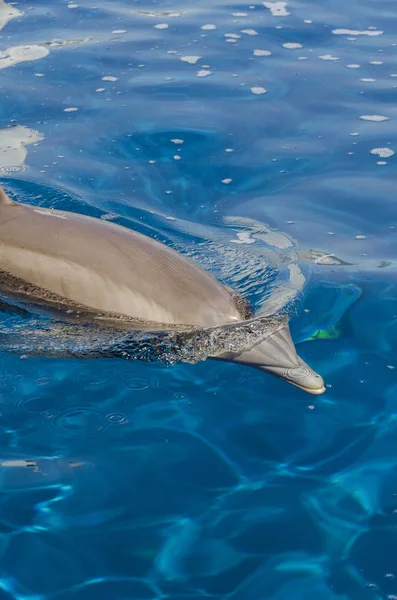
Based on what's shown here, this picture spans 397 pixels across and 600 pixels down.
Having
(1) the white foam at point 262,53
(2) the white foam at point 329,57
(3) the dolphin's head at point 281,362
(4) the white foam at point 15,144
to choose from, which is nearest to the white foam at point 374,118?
(2) the white foam at point 329,57

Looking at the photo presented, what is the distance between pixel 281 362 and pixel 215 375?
1.68 feet

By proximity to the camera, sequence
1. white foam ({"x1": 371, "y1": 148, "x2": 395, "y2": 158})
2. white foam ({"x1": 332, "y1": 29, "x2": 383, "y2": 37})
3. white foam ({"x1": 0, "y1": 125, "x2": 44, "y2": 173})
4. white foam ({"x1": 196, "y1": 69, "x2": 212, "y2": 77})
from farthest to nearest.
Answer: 1. white foam ({"x1": 332, "y1": 29, "x2": 383, "y2": 37})
2. white foam ({"x1": 196, "y1": 69, "x2": 212, "y2": 77})
3. white foam ({"x1": 371, "y1": 148, "x2": 395, "y2": 158})
4. white foam ({"x1": 0, "y1": 125, "x2": 44, "y2": 173})

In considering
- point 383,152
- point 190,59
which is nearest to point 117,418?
point 383,152

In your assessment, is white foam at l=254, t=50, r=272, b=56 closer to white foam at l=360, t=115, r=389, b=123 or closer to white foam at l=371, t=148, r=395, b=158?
white foam at l=360, t=115, r=389, b=123

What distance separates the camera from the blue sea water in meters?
4.34

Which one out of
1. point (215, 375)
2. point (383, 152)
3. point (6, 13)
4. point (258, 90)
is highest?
point (6, 13)

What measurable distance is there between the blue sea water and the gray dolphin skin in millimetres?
286

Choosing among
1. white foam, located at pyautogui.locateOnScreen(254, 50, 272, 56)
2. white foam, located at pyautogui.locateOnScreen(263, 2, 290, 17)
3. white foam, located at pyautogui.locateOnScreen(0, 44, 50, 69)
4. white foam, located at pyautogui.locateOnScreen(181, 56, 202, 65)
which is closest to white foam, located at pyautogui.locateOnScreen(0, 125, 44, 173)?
white foam, located at pyautogui.locateOnScreen(0, 44, 50, 69)

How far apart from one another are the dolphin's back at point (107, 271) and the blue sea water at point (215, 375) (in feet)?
1.39

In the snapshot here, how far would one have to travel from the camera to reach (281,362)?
210 inches

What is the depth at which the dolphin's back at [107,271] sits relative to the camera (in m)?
5.47

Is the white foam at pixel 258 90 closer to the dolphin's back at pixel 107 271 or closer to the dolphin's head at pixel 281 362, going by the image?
Answer: the dolphin's back at pixel 107 271

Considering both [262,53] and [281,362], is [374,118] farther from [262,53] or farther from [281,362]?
[281,362]

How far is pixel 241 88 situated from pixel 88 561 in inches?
332
